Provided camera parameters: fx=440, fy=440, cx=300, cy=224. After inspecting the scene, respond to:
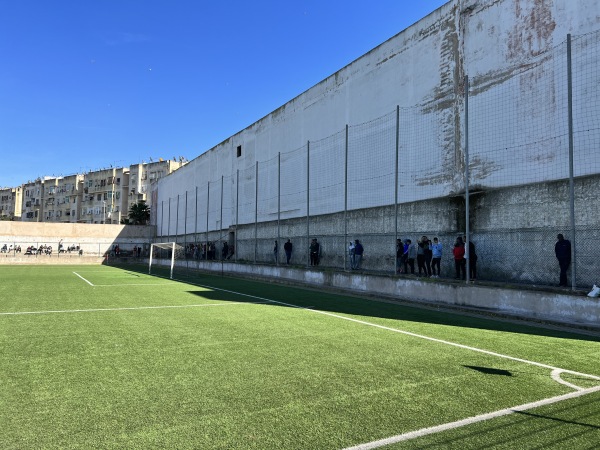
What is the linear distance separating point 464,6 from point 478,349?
1736cm

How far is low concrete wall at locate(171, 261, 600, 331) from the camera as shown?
31.1ft

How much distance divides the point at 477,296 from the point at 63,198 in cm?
10517

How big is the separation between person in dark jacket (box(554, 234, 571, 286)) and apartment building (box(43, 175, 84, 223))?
3945 inches

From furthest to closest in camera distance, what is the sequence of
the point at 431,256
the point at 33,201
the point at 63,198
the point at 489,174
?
the point at 33,201 → the point at 63,198 → the point at 489,174 → the point at 431,256

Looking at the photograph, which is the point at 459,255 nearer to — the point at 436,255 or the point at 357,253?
the point at 436,255

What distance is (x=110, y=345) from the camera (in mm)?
6535

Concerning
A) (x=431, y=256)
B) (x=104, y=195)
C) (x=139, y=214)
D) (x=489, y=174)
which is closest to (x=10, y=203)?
(x=104, y=195)

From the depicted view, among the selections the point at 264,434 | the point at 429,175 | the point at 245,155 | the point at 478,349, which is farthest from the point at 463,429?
the point at 245,155

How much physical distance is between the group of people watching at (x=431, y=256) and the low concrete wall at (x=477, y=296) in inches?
66.5

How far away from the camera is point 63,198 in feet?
325

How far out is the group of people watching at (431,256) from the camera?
49.4 feet

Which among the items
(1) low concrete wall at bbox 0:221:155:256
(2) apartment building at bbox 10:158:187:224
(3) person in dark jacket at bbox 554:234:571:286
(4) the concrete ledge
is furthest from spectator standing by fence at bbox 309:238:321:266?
(2) apartment building at bbox 10:158:187:224

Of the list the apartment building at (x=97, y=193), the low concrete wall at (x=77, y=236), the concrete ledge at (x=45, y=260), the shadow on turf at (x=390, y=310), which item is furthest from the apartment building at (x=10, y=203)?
the shadow on turf at (x=390, y=310)

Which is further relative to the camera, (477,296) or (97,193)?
(97,193)
